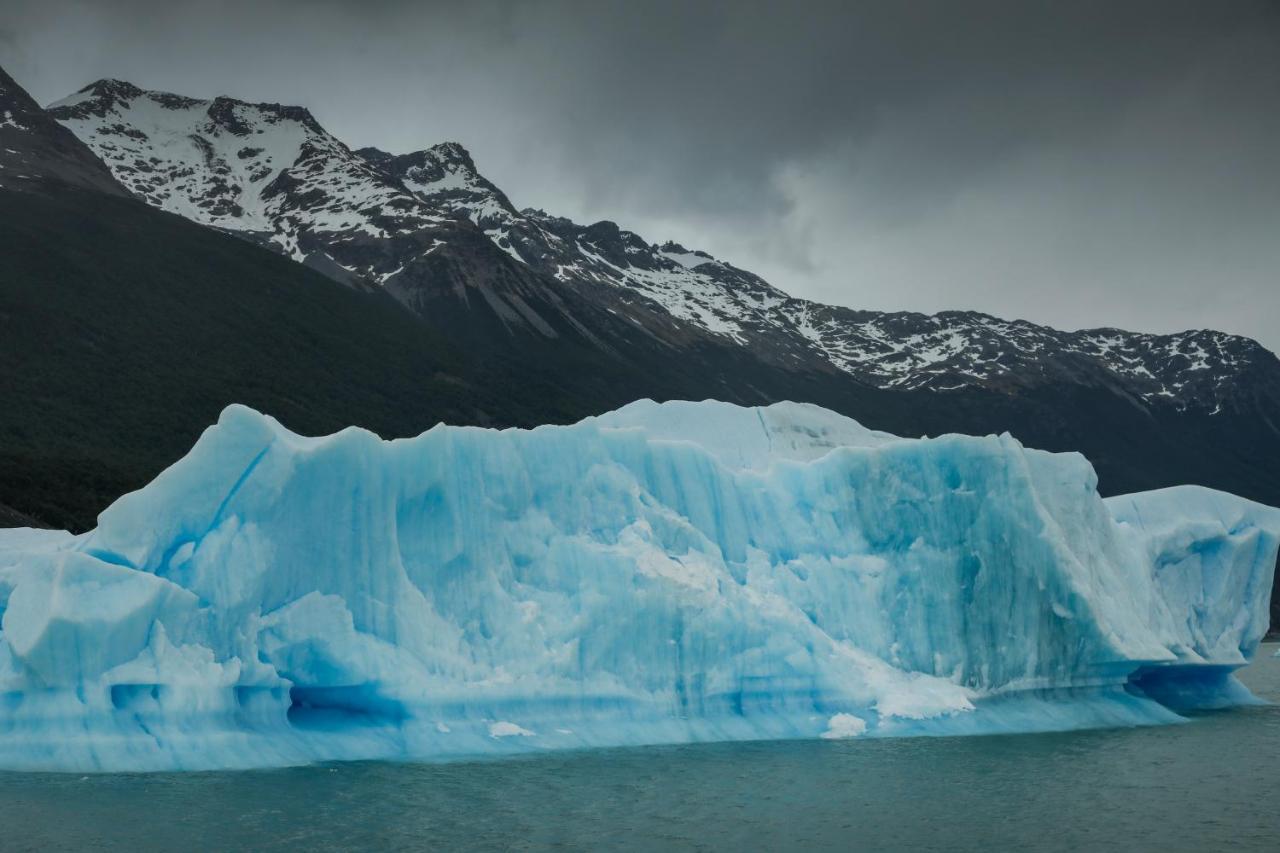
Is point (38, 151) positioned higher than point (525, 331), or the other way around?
point (38, 151)

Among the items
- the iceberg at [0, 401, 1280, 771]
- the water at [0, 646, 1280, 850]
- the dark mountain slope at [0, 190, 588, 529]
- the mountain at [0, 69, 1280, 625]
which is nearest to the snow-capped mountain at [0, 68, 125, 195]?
the mountain at [0, 69, 1280, 625]

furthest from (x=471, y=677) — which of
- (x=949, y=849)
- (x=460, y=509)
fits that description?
(x=949, y=849)

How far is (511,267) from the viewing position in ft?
364

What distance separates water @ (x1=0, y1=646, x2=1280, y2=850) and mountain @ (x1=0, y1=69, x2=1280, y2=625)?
27.8 m

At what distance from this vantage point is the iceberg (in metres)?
14.1

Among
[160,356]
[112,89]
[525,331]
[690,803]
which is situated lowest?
[690,803]

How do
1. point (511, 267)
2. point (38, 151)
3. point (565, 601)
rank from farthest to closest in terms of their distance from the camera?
point (511, 267), point (38, 151), point (565, 601)

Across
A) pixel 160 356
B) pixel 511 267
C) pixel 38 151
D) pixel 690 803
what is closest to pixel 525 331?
pixel 511 267

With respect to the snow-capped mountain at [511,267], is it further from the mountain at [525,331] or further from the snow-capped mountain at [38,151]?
the snow-capped mountain at [38,151]

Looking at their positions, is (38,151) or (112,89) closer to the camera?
(38,151)

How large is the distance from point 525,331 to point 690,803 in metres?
87.6

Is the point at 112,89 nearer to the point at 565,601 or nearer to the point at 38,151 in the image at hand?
the point at 38,151

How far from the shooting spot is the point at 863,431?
1113 inches

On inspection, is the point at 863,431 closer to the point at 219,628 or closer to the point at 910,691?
the point at 910,691
